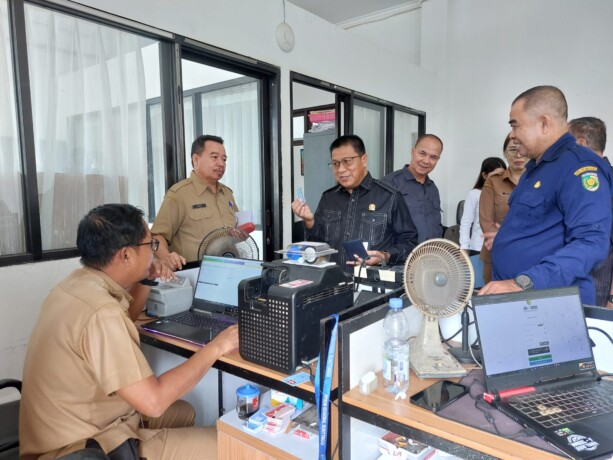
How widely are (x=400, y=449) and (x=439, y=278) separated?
1.65 ft

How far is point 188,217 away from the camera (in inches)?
93.0

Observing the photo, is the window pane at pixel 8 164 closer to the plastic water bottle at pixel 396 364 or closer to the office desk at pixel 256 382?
the office desk at pixel 256 382

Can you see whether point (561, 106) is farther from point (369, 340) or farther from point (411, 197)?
point (411, 197)

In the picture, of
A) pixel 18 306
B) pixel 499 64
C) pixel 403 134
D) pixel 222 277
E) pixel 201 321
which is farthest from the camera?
pixel 403 134

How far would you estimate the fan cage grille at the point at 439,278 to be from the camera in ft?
3.81

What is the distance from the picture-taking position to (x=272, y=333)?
123 cm

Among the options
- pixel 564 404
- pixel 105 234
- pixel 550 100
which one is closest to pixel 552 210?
pixel 550 100

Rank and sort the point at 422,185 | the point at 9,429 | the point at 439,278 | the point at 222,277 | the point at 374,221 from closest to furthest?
1. the point at 439,278
2. the point at 9,429
3. the point at 222,277
4. the point at 374,221
5. the point at 422,185

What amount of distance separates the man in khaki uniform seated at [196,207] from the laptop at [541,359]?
1.66 meters

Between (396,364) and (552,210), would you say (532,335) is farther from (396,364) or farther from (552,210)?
(552,210)

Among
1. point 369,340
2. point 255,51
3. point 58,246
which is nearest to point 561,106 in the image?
point 369,340

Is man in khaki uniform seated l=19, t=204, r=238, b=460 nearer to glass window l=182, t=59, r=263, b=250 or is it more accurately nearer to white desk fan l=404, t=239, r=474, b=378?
white desk fan l=404, t=239, r=474, b=378

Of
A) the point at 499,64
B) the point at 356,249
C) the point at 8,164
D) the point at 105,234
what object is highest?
the point at 499,64

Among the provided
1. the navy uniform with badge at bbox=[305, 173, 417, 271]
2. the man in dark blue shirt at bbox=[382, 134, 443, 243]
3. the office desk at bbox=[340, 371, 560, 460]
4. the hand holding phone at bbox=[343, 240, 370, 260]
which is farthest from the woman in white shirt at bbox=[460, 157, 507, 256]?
the office desk at bbox=[340, 371, 560, 460]
